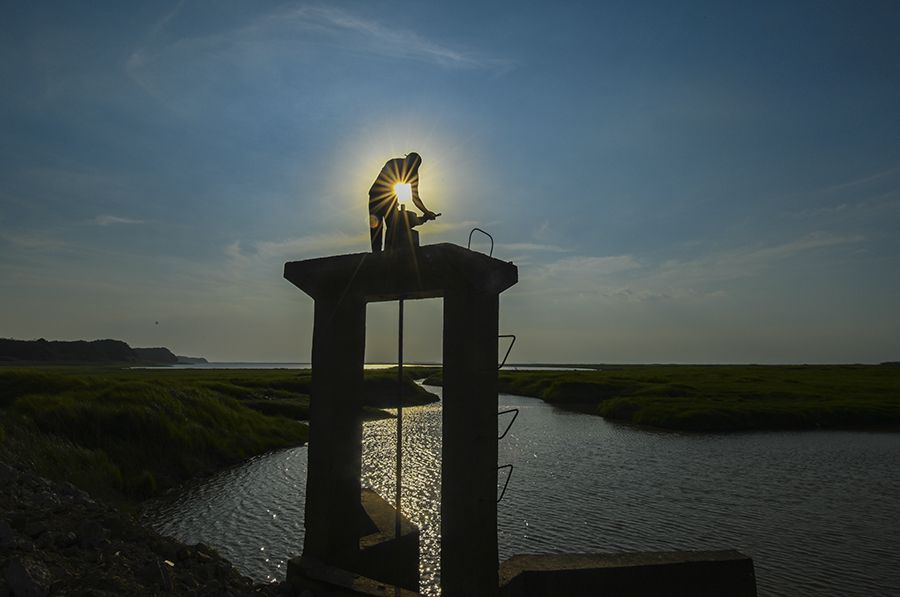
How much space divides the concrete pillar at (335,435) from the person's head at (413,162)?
7.38ft

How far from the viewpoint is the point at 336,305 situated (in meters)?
7.77

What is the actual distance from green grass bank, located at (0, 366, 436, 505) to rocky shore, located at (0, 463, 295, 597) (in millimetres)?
7120

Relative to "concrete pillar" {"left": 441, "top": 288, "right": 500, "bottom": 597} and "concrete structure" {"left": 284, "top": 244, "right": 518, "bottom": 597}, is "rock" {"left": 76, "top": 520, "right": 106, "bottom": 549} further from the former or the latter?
"concrete pillar" {"left": 441, "top": 288, "right": 500, "bottom": 597}

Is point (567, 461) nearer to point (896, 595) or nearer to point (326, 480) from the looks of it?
point (896, 595)

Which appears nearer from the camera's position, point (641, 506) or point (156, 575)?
point (156, 575)

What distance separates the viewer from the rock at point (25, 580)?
484 centimetres

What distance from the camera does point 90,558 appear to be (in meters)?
6.08

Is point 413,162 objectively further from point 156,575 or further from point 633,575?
point 633,575

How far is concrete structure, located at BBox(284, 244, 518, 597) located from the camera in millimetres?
6348

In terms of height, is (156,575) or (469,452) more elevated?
(469,452)

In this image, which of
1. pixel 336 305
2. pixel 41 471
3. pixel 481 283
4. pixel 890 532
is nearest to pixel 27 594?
pixel 336 305

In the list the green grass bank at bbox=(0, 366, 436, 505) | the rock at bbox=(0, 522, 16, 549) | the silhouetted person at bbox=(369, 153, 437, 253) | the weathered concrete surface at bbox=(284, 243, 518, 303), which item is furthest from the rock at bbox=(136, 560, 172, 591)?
the green grass bank at bbox=(0, 366, 436, 505)

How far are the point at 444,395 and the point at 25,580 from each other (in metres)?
4.74

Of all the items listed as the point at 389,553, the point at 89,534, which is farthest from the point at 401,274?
the point at 89,534
